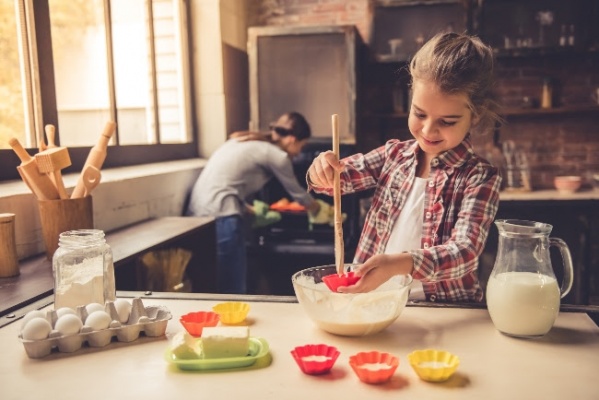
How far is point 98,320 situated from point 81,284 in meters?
0.22

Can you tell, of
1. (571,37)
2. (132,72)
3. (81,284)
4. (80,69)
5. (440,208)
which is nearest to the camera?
(81,284)

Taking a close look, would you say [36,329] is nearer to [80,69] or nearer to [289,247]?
[80,69]

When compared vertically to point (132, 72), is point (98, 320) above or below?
below

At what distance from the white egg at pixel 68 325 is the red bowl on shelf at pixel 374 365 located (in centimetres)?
53

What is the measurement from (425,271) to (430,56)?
0.58 metres

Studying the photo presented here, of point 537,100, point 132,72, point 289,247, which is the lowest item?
point 289,247

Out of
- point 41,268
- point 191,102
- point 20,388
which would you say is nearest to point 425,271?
point 20,388

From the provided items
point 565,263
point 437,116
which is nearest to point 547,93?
point 437,116

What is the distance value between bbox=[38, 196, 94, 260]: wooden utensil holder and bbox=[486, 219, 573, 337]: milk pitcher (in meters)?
1.33

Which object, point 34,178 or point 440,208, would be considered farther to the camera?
point 34,178

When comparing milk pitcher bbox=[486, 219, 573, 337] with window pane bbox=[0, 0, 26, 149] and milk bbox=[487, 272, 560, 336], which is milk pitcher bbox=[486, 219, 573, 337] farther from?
Answer: window pane bbox=[0, 0, 26, 149]

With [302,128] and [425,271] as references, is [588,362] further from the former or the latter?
[302,128]

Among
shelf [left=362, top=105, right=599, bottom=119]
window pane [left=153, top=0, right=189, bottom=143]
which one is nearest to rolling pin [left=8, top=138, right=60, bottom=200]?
window pane [left=153, top=0, right=189, bottom=143]

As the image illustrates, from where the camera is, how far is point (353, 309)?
1091 millimetres
